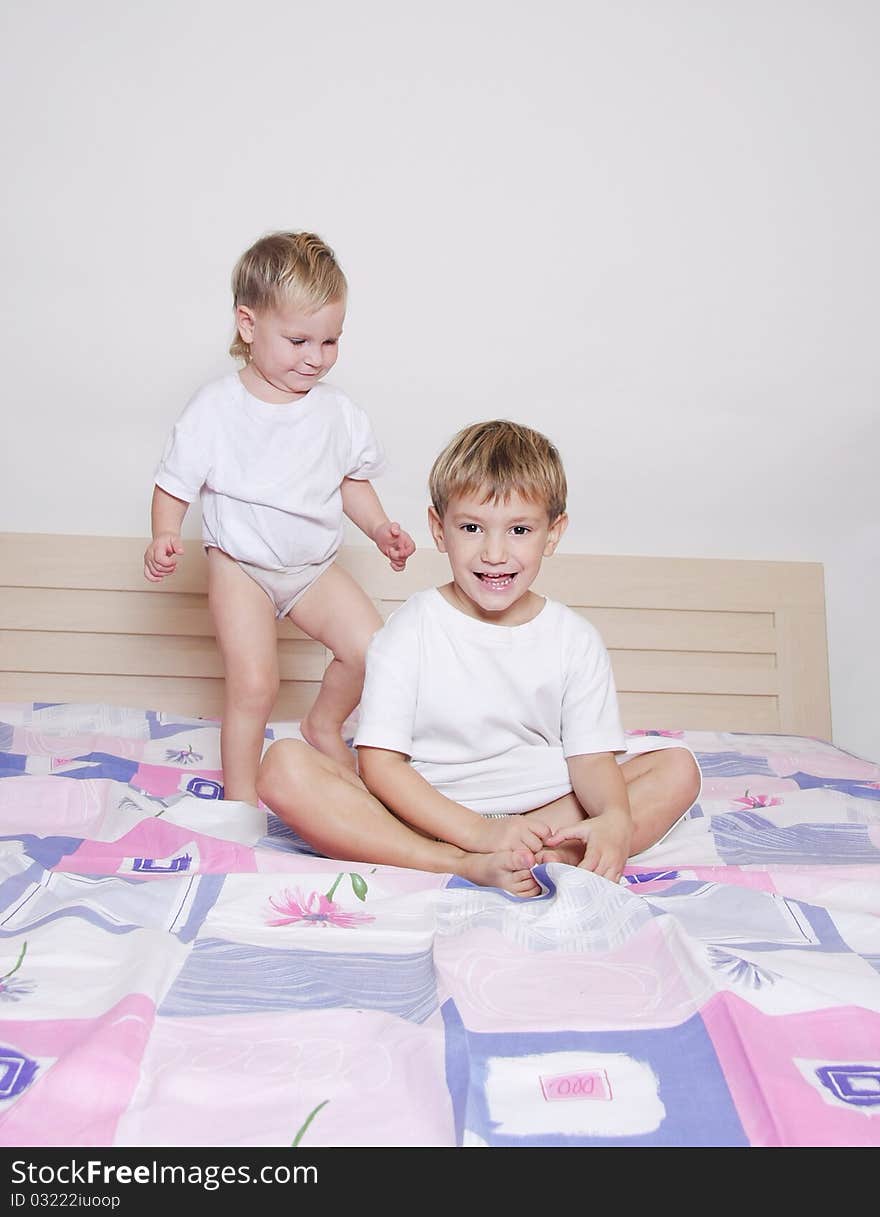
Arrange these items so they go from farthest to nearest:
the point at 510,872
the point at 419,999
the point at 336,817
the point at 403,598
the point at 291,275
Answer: the point at 403,598, the point at 291,275, the point at 336,817, the point at 510,872, the point at 419,999

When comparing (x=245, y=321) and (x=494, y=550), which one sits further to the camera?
(x=245, y=321)

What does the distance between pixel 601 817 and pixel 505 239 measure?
138 centimetres

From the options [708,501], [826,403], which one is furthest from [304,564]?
[826,403]

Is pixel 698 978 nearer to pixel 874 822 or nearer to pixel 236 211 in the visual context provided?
pixel 874 822

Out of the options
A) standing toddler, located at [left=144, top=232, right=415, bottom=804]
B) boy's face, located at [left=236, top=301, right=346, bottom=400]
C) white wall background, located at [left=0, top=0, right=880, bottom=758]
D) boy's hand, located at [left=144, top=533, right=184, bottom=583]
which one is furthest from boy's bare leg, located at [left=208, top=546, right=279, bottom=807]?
white wall background, located at [left=0, top=0, right=880, bottom=758]

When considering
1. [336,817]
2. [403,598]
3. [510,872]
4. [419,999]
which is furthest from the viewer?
[403,598]

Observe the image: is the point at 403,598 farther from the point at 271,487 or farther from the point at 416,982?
the point at 416,982

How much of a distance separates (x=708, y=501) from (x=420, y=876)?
4.52 feet

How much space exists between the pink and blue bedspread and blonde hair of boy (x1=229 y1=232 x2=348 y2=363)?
26.6 inches

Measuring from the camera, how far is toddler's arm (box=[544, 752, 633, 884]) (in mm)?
1026

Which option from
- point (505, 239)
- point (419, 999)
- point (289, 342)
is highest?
point (505, 239)

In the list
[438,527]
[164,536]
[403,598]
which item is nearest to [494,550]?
[438,527]

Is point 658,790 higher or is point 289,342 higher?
point 289,342

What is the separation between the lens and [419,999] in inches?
28.3
